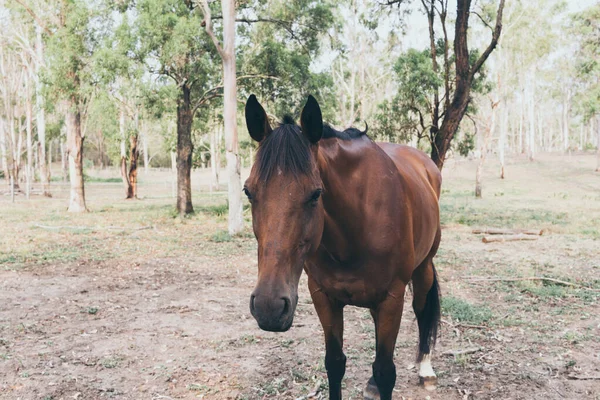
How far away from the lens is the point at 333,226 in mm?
2529

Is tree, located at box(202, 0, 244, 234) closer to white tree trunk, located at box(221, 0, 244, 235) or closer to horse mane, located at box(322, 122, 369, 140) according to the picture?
white tree trunk, located at box(221, 0, 244, 235)

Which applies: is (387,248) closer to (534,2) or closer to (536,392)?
(536,392)

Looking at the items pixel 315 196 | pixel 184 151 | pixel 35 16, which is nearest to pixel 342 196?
pixel 315 196

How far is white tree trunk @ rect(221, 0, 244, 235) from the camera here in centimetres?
1156

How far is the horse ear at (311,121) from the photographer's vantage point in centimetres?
214

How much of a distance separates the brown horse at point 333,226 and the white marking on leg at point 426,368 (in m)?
0.01

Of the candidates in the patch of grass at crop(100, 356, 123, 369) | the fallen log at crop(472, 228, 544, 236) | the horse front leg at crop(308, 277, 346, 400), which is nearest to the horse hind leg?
the horse front leg at crop(308, 277, 346, 400)

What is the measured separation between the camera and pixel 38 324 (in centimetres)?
514

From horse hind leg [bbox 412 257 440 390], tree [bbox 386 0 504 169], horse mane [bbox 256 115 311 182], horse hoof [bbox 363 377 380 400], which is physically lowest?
horse hoof [bbox 363 377 380 400]

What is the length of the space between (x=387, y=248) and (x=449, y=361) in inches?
83.5

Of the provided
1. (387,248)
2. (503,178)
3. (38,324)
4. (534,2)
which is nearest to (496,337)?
(387,248)

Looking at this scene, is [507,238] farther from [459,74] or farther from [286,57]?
[286,57]

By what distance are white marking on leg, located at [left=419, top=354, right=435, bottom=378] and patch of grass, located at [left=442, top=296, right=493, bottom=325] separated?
5.24 ft

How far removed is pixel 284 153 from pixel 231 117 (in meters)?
10.2
